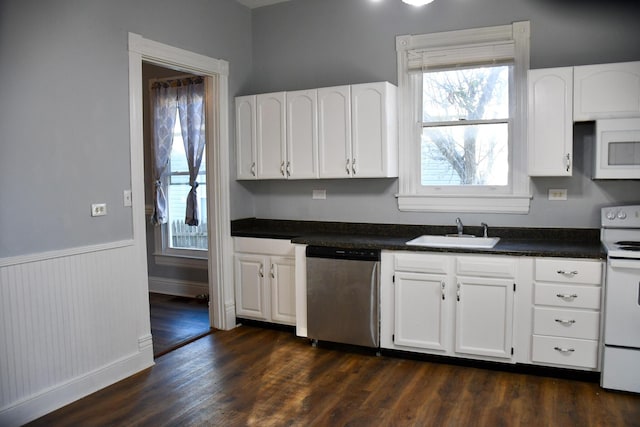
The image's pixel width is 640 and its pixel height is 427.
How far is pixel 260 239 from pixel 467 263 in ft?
5.74

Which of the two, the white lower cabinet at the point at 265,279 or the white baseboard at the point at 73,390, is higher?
the white lower cabinet at the point at 265,279

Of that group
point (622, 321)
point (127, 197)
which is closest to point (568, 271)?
point (622, 321)

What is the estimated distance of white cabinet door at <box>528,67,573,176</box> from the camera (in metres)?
3.37

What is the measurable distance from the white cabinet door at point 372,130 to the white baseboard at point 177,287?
241 cm

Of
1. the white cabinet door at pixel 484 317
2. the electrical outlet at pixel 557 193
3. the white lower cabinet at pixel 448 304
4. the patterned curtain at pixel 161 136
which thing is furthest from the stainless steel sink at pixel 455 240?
the patterned curtain at pixel 161 136

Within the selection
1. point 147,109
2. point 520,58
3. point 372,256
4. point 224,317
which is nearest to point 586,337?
point 372,256

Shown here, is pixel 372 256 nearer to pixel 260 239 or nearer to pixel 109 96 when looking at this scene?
pixel 260 239

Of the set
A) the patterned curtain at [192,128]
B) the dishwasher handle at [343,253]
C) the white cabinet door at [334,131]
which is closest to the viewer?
the dishwasher handle at [343,253]

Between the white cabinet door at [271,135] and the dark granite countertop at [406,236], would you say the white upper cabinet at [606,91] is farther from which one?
the white cabinet door at [271,135]

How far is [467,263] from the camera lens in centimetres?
341

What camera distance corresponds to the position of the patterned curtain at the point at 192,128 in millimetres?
5285

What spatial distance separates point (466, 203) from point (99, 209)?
2630 mm

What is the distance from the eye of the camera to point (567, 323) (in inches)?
127

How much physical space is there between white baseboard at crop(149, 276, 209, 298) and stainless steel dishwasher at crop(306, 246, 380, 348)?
79.0 inches
